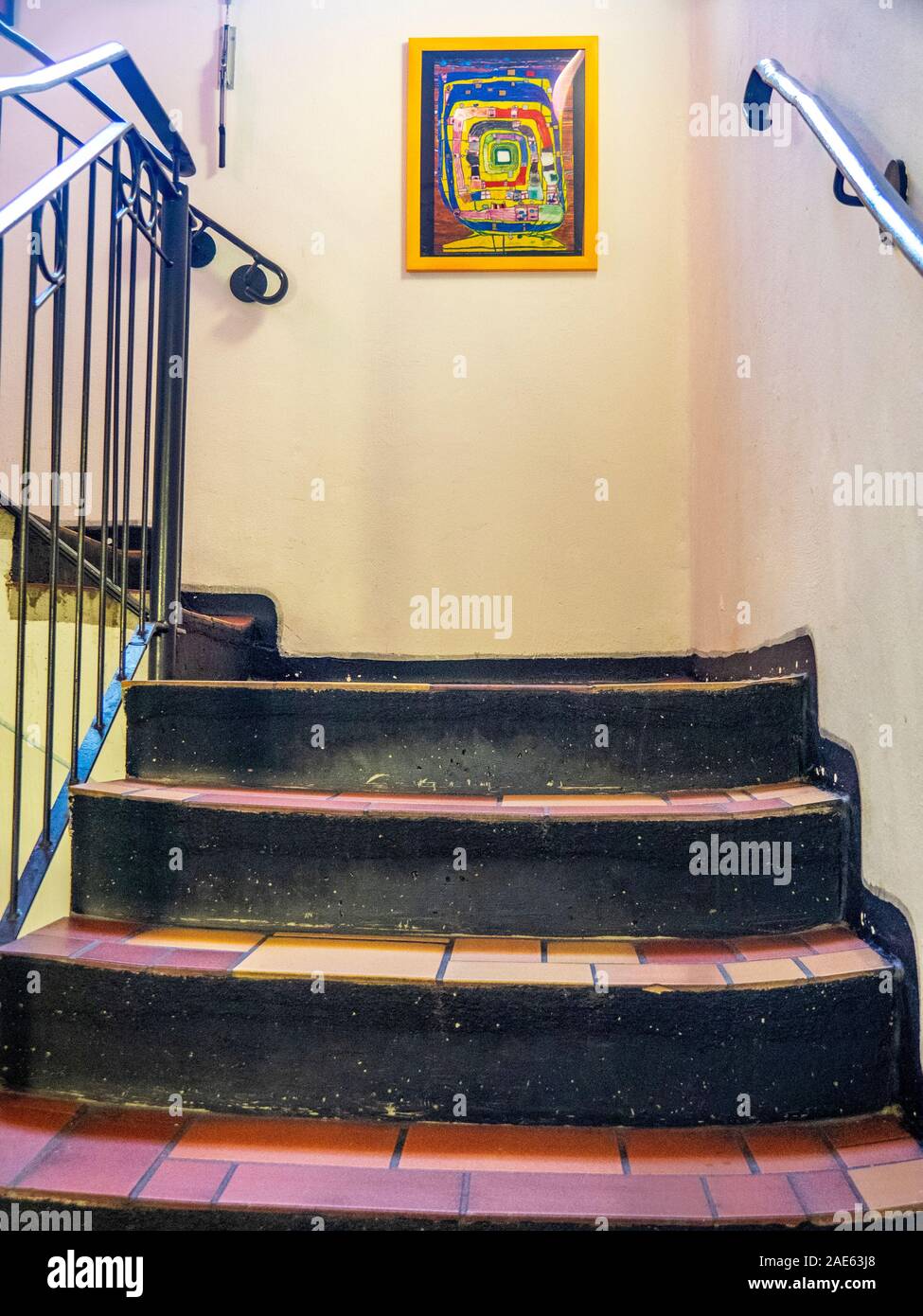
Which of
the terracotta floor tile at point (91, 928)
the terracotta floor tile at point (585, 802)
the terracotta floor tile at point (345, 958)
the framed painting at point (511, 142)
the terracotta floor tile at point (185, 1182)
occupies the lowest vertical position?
the terracotta floor tile at point (185, 1182)

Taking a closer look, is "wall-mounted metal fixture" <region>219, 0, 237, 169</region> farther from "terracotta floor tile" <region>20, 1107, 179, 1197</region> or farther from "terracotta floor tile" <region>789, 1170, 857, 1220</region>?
"terracotta floor tile" <region>789, 1170, 857, 1220</region>

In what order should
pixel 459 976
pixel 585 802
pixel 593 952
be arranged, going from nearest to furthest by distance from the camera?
pixel 459 976 → pixel 593 952 → pixel 585 802

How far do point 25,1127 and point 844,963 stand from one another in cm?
111

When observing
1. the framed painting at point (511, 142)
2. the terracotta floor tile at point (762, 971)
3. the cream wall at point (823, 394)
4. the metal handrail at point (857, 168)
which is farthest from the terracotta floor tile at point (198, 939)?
the framed painting at point (511, 142)

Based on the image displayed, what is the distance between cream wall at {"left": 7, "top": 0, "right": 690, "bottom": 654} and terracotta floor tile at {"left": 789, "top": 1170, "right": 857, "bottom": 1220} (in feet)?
5.98

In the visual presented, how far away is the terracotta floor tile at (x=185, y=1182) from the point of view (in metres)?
1.04

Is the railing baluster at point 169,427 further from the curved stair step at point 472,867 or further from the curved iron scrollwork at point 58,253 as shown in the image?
the curved stair step at point 472,867

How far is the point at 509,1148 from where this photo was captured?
1.17m

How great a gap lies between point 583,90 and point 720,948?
2559 mm

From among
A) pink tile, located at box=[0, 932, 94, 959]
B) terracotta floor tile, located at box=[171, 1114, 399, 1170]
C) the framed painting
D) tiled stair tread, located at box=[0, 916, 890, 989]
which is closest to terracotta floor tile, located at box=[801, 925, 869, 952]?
tiled stair tread, located at box=[0, 916, 890, 989]

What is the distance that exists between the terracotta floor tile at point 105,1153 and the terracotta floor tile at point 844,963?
881 mm

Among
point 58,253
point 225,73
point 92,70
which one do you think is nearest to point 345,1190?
point 58,253

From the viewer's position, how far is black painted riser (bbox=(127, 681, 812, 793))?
65.3 inches

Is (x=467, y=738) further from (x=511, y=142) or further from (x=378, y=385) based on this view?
(x=511, y=142)
